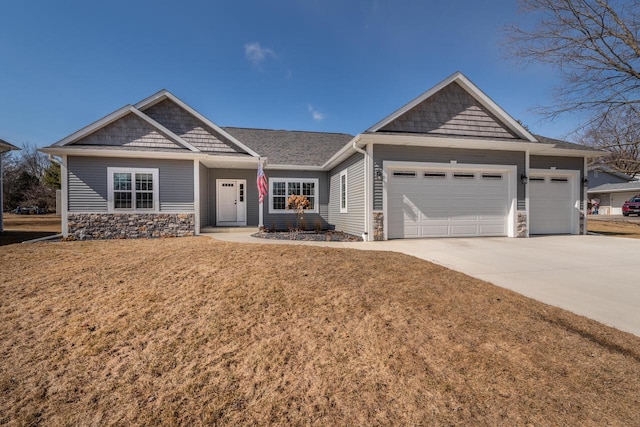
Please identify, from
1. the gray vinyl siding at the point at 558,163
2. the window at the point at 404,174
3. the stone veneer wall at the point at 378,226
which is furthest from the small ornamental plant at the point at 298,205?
the gray vinyl siding at the point at 558,163

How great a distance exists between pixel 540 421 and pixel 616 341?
1.72 m

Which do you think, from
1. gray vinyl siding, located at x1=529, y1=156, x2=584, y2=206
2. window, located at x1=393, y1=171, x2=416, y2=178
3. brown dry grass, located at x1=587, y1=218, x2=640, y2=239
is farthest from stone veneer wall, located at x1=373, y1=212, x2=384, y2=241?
brown dry grass, located at x1=587, y1=218, x2=640, y2=239

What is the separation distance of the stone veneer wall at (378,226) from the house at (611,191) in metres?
33.0

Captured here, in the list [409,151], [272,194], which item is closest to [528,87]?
[409,151]

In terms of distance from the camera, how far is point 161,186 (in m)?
10.2

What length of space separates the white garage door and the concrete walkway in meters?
1.99

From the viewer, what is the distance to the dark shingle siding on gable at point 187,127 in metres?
11.2

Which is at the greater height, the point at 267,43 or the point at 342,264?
the point at 267,43

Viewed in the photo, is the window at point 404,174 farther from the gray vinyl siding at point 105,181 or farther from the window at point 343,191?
the gray vinyl siding at point 105,181

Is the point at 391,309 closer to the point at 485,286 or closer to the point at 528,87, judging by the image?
the point at 485,286

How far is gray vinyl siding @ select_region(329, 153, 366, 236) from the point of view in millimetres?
9773

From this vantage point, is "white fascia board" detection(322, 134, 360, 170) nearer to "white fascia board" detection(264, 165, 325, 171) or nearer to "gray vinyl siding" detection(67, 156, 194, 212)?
"white fascia board" detection(264, 165, 325, 171)

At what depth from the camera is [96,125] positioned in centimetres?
962

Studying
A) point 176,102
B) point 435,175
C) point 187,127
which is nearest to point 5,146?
point 176,102
